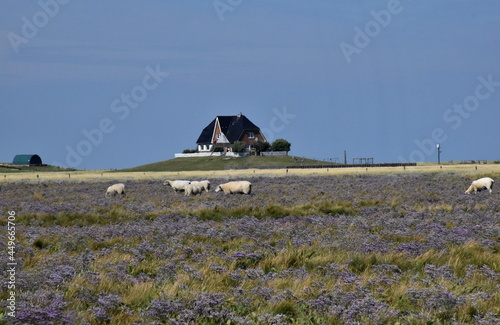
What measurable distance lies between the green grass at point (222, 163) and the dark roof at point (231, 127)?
36.1 feet

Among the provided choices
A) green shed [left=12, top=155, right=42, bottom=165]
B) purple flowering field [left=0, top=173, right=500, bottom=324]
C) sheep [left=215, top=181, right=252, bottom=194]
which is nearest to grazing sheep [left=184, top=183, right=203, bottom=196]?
sheep [left=215, top=181, right=252, bottom=194]

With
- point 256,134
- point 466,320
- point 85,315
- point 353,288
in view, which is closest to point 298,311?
point 353,288

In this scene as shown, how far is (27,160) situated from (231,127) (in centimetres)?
5659

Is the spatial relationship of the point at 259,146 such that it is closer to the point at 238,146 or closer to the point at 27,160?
the point at 238,146

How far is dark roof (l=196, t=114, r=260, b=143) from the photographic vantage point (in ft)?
480

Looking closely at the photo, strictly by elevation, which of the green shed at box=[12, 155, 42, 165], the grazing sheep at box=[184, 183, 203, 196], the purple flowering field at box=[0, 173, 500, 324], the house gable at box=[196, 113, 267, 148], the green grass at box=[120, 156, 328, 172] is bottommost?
the purple flowering field at box=[0, 173, 500, 324]

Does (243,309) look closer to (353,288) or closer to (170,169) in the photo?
(353,288)

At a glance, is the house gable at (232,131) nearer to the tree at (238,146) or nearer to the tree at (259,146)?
the tree at (259,146)

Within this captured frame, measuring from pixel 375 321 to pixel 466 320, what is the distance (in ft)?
4.53

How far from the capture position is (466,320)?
8.54m

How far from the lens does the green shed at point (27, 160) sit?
16138 cm

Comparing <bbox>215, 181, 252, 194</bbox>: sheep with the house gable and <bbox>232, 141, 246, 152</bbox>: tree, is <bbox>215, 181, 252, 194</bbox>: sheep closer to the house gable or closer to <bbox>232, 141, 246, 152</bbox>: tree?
<bbox>232, 141, 246, 152</bbox>: tree

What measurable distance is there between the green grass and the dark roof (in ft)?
36.1

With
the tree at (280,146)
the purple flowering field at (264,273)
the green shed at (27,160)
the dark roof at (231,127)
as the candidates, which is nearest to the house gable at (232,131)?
the dark roof at (231,127)
